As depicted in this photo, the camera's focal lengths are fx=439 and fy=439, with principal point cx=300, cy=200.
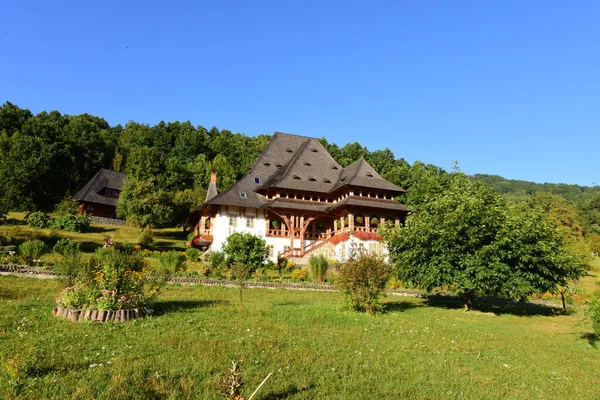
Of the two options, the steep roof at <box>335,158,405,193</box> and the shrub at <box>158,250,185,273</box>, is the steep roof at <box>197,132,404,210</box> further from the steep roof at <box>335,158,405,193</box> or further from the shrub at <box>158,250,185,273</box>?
the shrub at <box>158,250,185,273</box>

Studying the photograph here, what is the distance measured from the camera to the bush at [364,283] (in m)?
14.5

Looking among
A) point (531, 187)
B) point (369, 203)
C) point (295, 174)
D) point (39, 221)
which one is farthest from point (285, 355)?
point (531, 187)

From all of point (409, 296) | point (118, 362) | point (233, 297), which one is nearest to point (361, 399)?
point (118, 362)

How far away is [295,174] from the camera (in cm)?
4034

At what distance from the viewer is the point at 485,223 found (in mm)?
18266

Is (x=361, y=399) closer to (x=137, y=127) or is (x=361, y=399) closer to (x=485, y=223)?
(x=485, y=223)

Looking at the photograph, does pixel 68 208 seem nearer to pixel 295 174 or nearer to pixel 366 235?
pixel 295 174

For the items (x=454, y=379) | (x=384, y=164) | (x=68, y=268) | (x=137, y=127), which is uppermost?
(x=137, y=127)

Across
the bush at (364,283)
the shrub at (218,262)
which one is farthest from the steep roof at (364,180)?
the bush at (364,283)

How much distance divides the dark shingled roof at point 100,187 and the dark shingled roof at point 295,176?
64.6 feet

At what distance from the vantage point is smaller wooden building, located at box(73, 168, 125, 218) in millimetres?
52406

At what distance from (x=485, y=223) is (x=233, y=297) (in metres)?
10.8

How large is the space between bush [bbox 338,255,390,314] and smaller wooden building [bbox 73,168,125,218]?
44.5 metres

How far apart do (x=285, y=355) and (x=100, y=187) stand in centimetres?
5243
